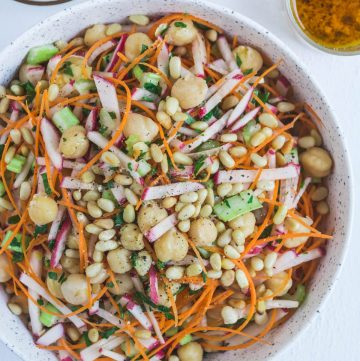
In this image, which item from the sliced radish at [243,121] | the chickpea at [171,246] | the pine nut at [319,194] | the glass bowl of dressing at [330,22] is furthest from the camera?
the glass bowl of dressing at [330,22]

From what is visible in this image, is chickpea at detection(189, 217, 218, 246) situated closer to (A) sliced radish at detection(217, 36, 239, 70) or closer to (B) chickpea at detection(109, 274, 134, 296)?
(B) chickpea at detection(109, 274, 134, 296)

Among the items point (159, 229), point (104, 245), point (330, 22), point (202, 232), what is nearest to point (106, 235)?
point (104, 245)

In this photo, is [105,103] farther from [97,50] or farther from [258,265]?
[258,265]

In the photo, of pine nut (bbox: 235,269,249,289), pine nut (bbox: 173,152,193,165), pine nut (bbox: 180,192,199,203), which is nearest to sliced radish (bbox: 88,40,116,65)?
pine nut (bbox: 173,152,193,165)

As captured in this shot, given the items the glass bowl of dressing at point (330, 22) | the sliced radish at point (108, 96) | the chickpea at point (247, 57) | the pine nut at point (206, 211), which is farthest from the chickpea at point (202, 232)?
the glass bowl of dressing at point (330, 22)

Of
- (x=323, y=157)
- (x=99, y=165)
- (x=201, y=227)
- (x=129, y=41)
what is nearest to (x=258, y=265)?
(x=201, y=227)

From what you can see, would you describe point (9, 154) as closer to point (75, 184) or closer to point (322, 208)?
point (75, 184)

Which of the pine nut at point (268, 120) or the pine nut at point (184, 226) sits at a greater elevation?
the pine nut at point (268, 120)

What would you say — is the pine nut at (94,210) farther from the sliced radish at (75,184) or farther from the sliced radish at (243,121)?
the sliced radish at (243,121)

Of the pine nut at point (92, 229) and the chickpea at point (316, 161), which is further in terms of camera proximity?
the chickpea at point (316, 161)
